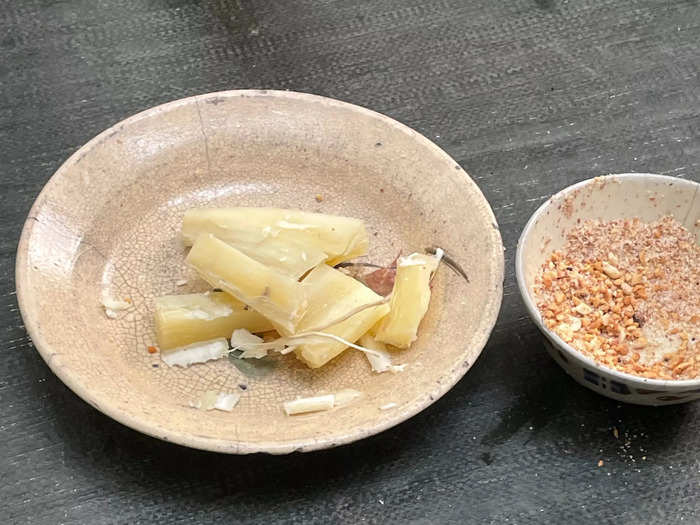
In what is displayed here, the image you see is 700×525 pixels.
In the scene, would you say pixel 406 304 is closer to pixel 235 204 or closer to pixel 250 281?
pixel 250 281

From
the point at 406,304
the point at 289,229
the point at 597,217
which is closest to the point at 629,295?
the point at 597,217

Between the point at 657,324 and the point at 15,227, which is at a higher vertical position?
the point at 15,227

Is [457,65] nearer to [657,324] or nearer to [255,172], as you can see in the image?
[255,172]

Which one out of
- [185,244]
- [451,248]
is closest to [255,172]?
[185,244]

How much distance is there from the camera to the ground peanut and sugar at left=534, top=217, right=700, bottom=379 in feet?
3.23

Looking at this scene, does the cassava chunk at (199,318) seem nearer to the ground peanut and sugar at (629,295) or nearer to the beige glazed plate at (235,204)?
the beige glazed plate at (235,204)

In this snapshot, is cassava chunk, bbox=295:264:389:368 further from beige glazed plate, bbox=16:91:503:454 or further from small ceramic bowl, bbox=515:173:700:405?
small ceramic bowl, bbox=515:173:700:405

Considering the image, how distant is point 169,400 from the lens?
920 mm

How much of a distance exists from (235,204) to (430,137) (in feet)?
1.15

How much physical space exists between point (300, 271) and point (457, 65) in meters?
0.63

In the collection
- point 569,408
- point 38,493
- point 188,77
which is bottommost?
point 569,408

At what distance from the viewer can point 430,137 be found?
4.38 ft

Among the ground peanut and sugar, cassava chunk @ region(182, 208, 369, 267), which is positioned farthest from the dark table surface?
cassava chunk @ region(182, 208, 369, 267)

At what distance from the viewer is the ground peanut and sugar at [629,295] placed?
0.98 meters
